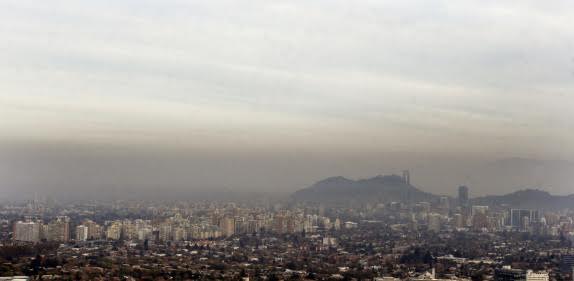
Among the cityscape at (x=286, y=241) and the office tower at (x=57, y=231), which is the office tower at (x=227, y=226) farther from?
the office tower at (x=57, y=231)

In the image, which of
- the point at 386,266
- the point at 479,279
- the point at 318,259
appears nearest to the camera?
the point at 479,279

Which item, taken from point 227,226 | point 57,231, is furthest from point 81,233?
point 227,226

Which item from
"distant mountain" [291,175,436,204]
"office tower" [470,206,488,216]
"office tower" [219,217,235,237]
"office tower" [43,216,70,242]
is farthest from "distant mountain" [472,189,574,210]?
"office tower" [43,216,70,242]

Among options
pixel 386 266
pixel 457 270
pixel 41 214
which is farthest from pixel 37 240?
pixel 457 270

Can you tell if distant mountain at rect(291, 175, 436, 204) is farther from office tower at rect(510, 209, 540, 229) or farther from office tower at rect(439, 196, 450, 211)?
office tower at rect(510, 209, 540, 229)

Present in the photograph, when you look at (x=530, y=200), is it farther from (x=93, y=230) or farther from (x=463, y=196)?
(x=93, y=230)

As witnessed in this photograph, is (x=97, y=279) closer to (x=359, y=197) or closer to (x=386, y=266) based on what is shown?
(x=386, y=266)
